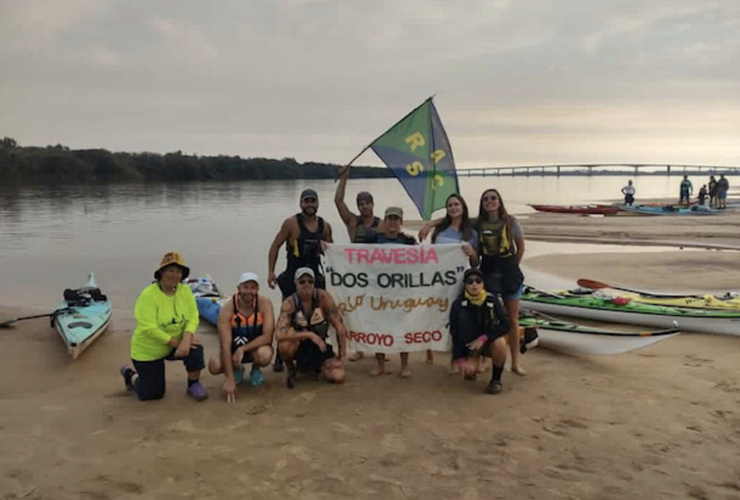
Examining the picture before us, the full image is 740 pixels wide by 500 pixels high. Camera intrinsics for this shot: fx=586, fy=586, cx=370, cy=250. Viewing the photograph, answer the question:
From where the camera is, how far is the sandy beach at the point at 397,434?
4.06 m

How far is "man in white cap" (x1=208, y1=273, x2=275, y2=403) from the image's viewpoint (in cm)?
581

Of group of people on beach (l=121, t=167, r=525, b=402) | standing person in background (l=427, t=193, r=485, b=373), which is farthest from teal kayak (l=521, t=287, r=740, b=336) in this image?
standing person in background (l=427, t=193, r=485, b=373)

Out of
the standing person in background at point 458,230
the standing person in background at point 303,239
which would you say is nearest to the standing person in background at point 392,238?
the standing person in background at point 458,230

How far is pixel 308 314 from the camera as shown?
613cm

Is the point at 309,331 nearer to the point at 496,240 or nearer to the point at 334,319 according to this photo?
the point at 334,319

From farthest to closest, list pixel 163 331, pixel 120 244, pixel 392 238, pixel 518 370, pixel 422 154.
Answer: pixel 120 244, pixel 422 154, pixel 392 238, pixel 518 370, pixel 163 331

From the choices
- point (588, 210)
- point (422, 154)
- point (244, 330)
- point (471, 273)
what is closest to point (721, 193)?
point (588, 210)

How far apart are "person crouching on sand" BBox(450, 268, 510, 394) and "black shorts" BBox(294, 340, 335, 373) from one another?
1393 millimetres

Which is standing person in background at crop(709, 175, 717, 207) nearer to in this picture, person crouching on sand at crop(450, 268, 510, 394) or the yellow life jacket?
the yellow life jacket

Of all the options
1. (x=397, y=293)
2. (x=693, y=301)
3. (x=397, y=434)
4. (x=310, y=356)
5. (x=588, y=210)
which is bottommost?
(x=397, y=434)

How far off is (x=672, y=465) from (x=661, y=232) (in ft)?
71.9

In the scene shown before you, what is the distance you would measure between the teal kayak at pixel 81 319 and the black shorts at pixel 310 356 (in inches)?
138

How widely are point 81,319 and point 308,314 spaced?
15.4ft

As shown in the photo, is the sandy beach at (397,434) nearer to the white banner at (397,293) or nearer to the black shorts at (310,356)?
the black shorts at (310,356)
